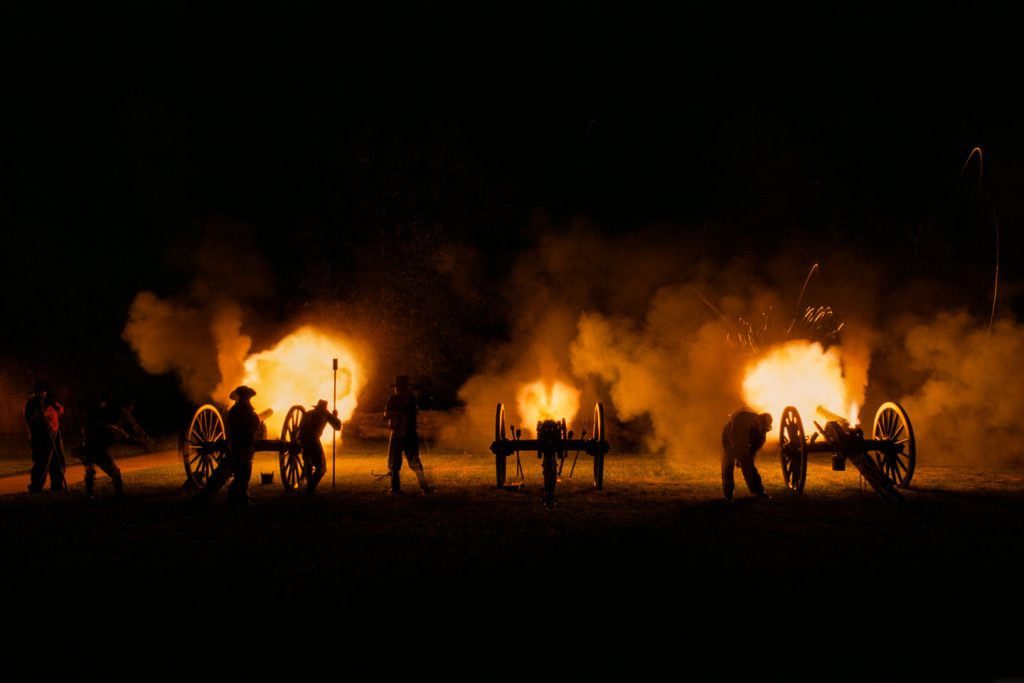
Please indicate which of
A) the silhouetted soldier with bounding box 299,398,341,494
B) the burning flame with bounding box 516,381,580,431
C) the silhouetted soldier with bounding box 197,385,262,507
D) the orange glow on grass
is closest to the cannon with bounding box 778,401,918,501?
the silhouetted soldier with bounding box 299,398,341,494

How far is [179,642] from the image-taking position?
4.65 m

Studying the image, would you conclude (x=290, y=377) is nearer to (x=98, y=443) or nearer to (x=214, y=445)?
(x=214, y=445)

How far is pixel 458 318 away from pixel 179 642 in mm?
19631

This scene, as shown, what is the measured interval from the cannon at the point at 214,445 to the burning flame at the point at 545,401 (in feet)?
24.9

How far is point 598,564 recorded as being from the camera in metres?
6.52

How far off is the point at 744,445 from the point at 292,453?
6245 millimetres

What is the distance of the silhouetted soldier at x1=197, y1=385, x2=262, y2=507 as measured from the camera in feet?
31.7

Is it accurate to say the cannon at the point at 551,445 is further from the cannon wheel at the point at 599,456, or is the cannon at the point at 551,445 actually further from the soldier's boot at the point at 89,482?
the soldier's boot at the point at 89,482

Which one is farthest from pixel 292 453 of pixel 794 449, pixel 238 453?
pixel 794 449

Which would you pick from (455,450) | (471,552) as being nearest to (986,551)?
(471,552)

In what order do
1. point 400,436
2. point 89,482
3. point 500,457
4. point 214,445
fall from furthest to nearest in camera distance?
point 500,457
point 400,436
point 214,445
point 89,482

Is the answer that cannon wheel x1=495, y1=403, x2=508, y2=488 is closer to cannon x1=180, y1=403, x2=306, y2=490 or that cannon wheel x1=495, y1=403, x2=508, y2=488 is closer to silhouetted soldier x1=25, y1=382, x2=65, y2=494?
cannon x1=180, y1=403, x2=306, y2=490

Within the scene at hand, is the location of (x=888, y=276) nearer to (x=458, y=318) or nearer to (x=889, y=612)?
(x=458, y=318)

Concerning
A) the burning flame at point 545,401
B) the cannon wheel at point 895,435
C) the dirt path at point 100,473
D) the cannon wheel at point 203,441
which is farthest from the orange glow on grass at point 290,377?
the cannon wheel at point 895,435
